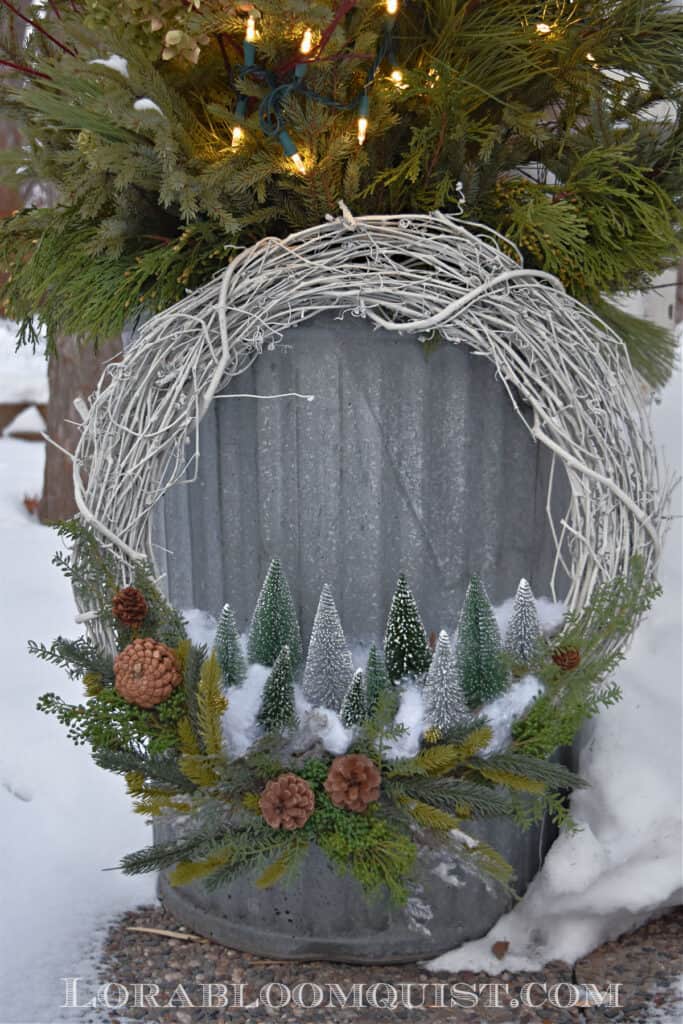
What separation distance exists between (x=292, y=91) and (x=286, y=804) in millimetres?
1085

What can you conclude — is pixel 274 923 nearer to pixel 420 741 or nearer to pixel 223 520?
pixel 420 741

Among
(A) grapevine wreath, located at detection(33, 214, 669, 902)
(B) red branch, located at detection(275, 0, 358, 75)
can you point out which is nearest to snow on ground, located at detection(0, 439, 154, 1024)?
(A) grapevine wreath, located at detection(33, 214, 669, 902)

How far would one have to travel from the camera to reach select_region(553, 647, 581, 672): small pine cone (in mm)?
1849

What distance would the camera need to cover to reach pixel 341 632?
1869mm

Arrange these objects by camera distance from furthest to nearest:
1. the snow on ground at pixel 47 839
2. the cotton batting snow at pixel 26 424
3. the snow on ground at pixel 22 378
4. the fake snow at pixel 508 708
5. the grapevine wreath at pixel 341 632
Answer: the snow on ground at pixel 22 378
the cotton batting snow at pixel 26 424
the snow on ground at pixel 47 839
the fake snow at pixel 508 708
the grapevine wreath at pixel 341 632

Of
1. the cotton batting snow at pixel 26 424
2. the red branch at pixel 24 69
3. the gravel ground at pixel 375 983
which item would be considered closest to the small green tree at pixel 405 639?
the gravel ground at pixel 375 983

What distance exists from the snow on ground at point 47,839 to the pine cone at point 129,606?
2.16 ft

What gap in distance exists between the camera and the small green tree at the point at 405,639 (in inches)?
74.2

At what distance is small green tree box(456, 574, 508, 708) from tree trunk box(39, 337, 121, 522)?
2431 millimetres

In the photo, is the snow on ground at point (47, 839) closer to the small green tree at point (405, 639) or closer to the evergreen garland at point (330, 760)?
the evergreen garland at point (330, 760)

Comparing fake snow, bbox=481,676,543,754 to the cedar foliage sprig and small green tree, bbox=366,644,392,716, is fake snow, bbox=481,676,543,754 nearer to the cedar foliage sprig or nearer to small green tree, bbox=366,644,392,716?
small green tree, bbox=366,644,392,716

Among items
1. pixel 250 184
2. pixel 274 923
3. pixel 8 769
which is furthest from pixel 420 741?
pixel 8 769

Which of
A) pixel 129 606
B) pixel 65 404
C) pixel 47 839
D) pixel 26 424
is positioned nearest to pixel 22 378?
pixel 26 424

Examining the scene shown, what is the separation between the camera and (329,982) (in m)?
1.94
